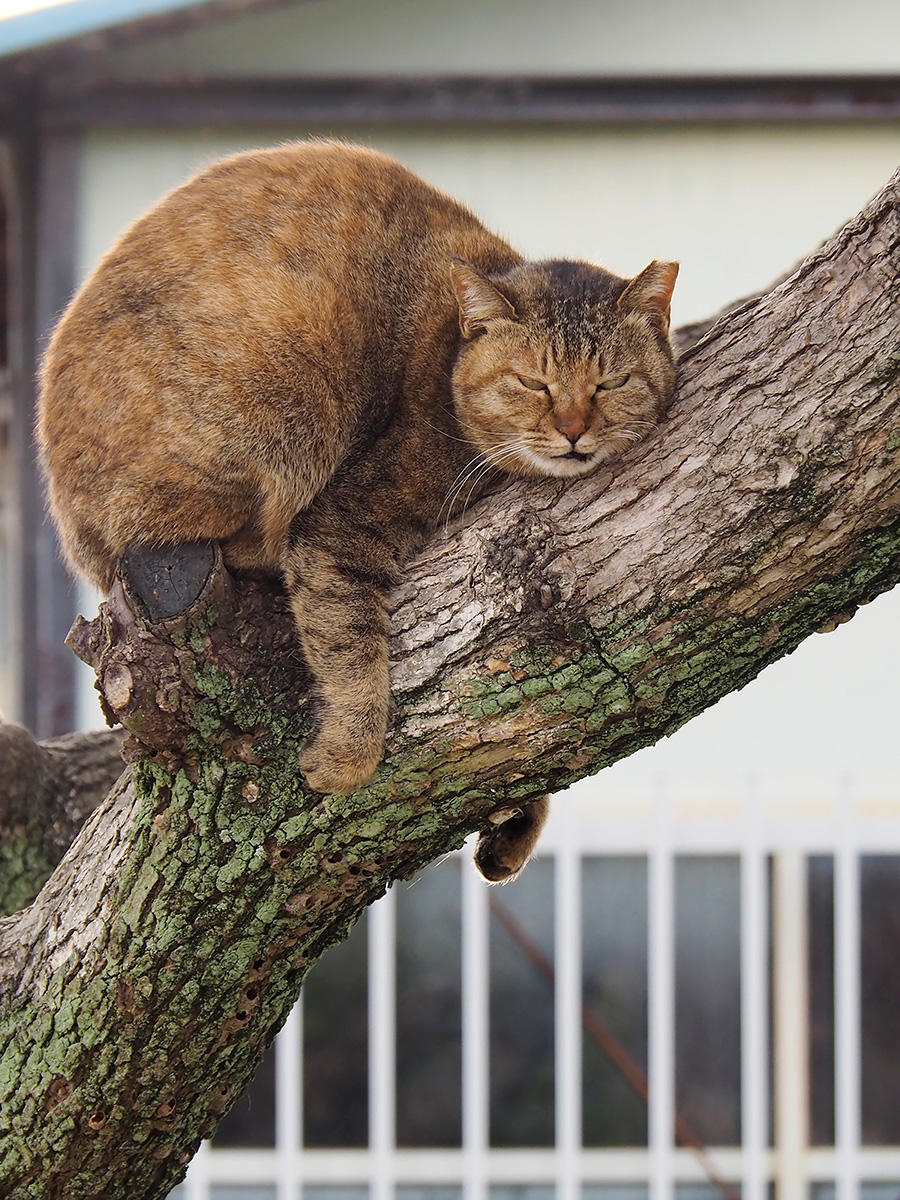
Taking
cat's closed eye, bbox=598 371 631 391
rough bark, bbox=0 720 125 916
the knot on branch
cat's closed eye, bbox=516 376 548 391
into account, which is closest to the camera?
the knot on branch

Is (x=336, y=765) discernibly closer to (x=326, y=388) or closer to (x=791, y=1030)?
(x=326, y=388)

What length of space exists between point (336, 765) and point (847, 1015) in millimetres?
2688

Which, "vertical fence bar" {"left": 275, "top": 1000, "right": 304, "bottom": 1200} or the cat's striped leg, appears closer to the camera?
the cat's striped leg

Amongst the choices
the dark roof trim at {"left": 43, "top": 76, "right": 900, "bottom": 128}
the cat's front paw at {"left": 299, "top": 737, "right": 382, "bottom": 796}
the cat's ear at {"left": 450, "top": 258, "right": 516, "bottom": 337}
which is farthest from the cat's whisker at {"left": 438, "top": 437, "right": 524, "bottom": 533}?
the dark roof trim at {"left": 43, "top": 76, "right": 900, "bottom": 128}

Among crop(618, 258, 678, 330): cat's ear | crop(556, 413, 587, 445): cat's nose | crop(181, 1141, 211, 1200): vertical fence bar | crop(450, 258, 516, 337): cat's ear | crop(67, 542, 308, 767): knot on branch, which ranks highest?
crop(618, 258, 678, 330): cat's ear

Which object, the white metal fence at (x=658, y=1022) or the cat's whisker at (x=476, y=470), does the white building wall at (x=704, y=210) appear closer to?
the white metal fence at (x=658, y=1022)

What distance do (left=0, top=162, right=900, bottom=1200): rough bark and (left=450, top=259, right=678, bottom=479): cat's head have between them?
20 centimetres

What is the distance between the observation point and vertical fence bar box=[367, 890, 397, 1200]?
12.5 ft

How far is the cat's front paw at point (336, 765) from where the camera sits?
5.50 feet

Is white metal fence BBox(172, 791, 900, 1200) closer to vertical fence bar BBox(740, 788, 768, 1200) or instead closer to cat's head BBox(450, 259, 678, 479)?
vertical fence bar BBox(740, 788, 768, 1200)

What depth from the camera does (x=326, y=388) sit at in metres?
1.98

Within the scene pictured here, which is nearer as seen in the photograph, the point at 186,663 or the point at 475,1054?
the point at 186,663

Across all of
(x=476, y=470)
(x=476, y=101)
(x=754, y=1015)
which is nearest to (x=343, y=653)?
(x=476, y=470)

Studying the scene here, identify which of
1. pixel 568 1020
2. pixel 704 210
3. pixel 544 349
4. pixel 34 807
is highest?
pixel 704 210
